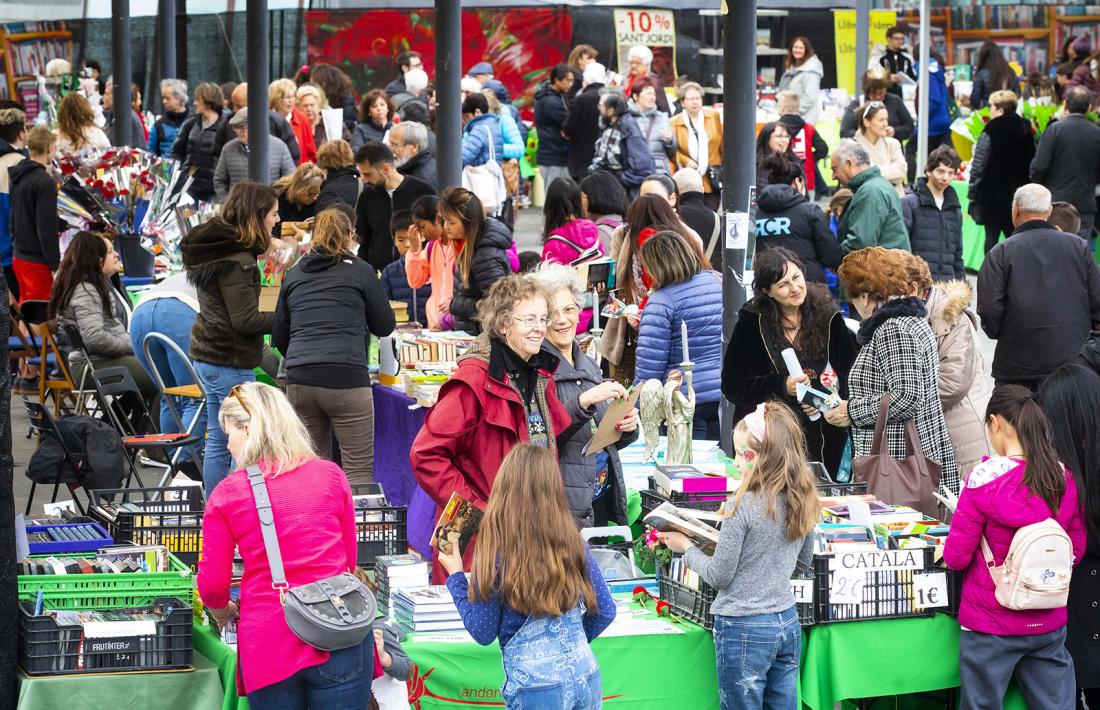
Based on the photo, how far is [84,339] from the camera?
29.1 ft

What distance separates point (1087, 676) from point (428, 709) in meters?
2.16

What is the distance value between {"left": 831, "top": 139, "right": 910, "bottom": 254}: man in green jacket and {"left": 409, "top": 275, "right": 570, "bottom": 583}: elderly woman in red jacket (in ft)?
15.2

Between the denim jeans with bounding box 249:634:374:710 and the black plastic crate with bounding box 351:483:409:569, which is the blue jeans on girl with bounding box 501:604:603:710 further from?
the black plastic crate with bounding box 351:483:409:569

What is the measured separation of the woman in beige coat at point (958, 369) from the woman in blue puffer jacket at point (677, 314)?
98 cm

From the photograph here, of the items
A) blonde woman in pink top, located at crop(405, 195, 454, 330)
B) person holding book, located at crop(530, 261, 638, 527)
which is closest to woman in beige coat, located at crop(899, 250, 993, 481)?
person holding book, located at crop(530, 261, 638, 527)

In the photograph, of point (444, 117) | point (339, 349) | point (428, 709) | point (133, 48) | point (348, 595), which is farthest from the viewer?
point (133, 48)

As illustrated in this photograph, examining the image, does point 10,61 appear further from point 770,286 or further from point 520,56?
point 770,286

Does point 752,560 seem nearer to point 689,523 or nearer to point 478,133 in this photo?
point 689,523

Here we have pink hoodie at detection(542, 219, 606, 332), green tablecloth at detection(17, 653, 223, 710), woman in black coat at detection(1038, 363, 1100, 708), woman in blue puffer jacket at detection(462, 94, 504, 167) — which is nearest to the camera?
green tablecloth at detection(17, 653, 223, 710)

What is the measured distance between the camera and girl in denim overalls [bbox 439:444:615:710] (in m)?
3.89

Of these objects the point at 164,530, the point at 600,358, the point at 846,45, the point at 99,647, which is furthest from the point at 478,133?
the point at 99,647

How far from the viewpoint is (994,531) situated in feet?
15.5

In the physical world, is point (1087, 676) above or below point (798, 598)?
below

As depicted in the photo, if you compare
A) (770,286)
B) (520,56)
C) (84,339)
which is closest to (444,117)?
(84,339)
